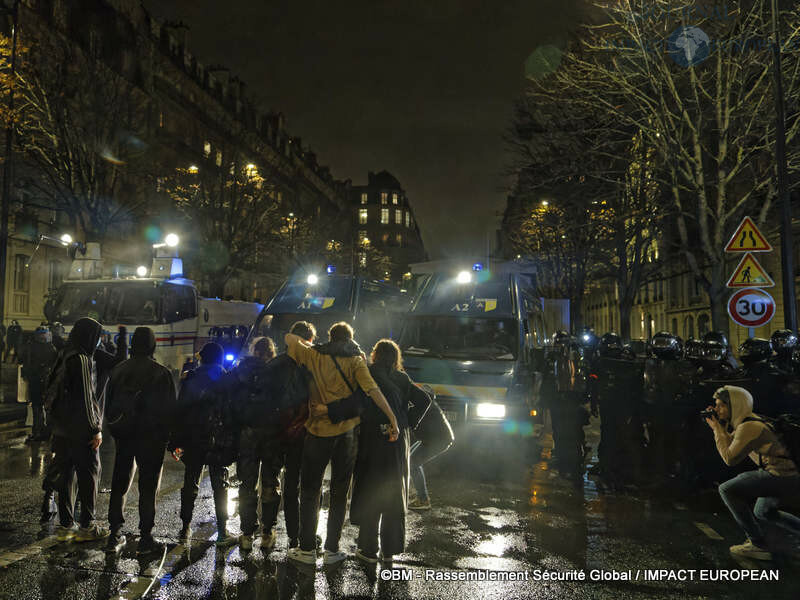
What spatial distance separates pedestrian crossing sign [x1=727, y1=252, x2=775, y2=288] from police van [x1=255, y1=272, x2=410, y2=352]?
6.22 m

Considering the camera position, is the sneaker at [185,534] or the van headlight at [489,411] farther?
the van headlight at [489,411]

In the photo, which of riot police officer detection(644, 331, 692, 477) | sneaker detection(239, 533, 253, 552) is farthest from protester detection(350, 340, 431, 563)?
riot police officer detection(644, 331, 692, 477)

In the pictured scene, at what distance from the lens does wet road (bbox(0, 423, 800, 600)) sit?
446 centimetres

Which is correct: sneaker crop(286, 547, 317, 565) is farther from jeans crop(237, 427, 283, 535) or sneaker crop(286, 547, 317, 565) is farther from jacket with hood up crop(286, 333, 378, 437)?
jacket with hood up crop(286, 333, 378, 437)

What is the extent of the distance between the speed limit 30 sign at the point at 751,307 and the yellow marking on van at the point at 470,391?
14.4 feet

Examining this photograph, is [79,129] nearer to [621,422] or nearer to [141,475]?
[141,475]

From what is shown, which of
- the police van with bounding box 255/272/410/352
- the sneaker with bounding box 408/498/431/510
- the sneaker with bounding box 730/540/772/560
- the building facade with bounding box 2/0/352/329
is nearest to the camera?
the sneaker with bounding box 730/540/772/560

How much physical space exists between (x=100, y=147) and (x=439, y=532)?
900 inches

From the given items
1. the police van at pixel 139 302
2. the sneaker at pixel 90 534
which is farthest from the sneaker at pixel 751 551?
the police van at pixel 139 302

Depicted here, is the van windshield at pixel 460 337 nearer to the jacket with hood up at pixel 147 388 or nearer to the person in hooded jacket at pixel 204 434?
the person in hooded jacket at pixel 204 434

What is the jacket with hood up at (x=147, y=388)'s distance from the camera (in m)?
5.29

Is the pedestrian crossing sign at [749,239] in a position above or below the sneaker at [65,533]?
above

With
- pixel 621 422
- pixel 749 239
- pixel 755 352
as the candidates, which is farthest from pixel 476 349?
pixel 749 239

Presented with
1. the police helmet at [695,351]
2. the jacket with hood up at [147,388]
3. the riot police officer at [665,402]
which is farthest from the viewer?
the police helmet at [695,351]
